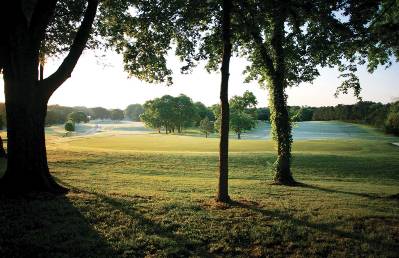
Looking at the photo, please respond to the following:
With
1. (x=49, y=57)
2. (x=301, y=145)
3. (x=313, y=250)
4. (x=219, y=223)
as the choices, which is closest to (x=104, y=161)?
(x=49, y=57)

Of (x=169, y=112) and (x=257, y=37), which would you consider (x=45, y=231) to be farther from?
(x=169, y=112)

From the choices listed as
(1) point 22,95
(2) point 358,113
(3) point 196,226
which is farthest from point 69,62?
(2) point 358,113

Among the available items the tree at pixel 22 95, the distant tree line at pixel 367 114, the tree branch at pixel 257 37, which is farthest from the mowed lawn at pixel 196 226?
the distant tree line at pixel 367 114

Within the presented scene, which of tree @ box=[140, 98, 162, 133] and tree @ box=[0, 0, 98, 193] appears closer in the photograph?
tree @ box=[0, 0, 98, 193]

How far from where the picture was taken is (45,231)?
906cm

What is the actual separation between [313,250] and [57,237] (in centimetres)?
581

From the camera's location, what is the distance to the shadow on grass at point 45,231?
7934 millimetres

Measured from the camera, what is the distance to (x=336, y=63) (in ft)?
58.3

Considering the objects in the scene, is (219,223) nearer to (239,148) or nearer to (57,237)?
(57,237)

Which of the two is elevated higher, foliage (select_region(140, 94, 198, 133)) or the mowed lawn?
foliage (select_region(140, 94, 198, 133))

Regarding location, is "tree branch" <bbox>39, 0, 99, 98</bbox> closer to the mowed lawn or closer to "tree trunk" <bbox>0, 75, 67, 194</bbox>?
"tree trunk" <bbox>0, 75, 67, 194</bbox>

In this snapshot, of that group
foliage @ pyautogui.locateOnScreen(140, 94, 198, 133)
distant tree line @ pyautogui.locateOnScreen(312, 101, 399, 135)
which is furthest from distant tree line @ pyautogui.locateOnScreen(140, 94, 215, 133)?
distant tree line @ pyautogui.locateOnScreen(312, 101, 399, 135)

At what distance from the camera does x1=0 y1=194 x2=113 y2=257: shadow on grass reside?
312 inches

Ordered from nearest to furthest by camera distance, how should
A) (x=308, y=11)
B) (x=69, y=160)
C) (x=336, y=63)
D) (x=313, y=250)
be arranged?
(x=313, y=250) → (x=308, y=11) → (x=336, y=63) → (x=69, y=160)
